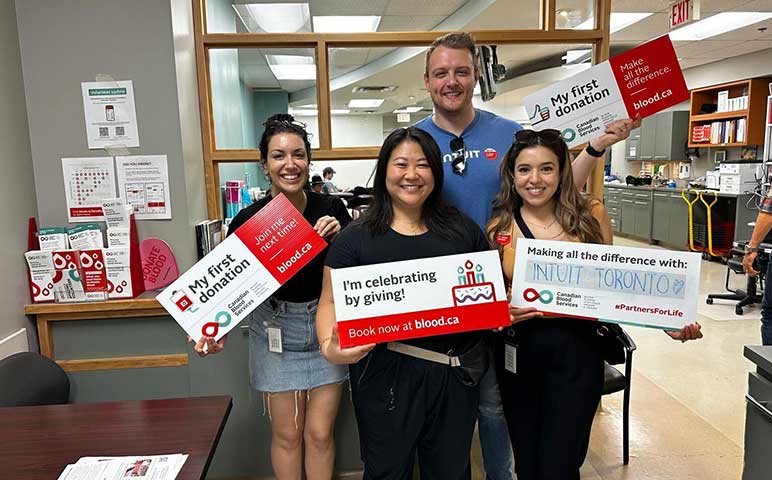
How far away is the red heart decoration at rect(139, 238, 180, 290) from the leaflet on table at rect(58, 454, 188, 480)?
3.86 feet

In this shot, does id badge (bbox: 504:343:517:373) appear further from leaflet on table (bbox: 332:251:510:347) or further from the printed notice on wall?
the printed notice on wall

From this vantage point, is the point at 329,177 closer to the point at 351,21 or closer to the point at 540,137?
the point at 351,21

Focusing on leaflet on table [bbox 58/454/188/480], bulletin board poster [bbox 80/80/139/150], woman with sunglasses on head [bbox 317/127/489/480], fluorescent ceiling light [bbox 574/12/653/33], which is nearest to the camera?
leaflet on table [bbox 58/454/188/480]

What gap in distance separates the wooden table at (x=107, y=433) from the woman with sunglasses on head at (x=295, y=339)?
1.04ft

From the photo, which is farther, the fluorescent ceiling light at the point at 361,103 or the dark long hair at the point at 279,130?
the fluorescent ceiling light at the point at 361,103

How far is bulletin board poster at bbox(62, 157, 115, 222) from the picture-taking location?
2152 millimetres

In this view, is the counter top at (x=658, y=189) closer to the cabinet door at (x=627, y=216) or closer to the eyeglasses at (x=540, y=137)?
the cabinet door at (x=627, y=216)

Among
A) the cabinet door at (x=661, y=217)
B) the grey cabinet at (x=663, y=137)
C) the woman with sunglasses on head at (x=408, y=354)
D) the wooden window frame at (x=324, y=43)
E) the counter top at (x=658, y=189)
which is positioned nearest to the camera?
the woman with sunglasses on head at (x=408, y=354)

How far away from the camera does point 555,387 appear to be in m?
1.52

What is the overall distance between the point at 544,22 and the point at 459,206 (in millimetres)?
1298

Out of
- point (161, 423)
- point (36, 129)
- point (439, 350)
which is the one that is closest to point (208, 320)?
point (161, 423)

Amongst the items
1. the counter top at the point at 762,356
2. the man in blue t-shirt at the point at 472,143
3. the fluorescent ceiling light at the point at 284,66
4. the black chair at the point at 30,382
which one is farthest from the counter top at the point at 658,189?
the black chair at the point at 30,382

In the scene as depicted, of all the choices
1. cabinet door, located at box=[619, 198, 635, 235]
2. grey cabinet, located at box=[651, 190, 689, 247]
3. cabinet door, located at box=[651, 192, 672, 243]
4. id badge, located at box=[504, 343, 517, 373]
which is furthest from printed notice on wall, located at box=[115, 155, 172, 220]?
cabinet door, located at box=[619, 198, 635, 235]

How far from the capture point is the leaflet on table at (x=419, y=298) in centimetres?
131
